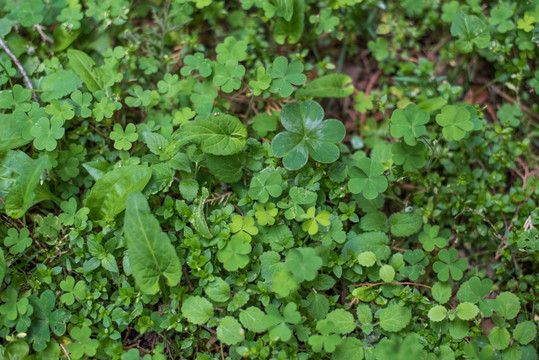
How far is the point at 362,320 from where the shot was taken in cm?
275

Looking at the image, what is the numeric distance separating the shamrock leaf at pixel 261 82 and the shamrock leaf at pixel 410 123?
89cm

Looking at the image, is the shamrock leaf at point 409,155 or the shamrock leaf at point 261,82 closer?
the shamrock leaf at point 409,155

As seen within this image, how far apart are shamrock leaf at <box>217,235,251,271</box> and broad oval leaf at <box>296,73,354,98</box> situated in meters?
1.27

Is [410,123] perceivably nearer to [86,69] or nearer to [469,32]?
[469,32]

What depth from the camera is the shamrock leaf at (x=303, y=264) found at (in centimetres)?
261

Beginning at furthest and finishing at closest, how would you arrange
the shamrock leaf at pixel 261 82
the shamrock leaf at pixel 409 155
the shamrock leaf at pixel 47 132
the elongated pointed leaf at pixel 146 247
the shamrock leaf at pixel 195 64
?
the shamrock leaf at pixel 195 64 < the shamrock leaf at pixel 261 82 < the shamrock leaf at pixel 409 155 < the shamrock leaf at pixel 47 132 < the elongated pointed leaf at pixel 146 247

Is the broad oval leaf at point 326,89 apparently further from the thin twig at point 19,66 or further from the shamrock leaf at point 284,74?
the thin twig at point 19,66

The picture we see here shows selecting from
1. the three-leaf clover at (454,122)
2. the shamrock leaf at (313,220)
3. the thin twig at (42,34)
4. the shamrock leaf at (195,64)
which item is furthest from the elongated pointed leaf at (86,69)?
the three-leaf clover at (454,122)

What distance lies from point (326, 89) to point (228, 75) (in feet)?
2.45

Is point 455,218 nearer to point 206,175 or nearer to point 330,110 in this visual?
point 330,110

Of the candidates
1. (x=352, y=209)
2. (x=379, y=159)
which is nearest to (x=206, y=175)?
(x=352, y=209)

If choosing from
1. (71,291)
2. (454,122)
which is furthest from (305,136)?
(71,291)

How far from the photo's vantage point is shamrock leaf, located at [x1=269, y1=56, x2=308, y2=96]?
3.13m

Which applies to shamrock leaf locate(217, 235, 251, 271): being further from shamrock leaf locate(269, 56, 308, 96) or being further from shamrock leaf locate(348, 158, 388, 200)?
shamrock leaf locate(269, 56, 308, 96)
